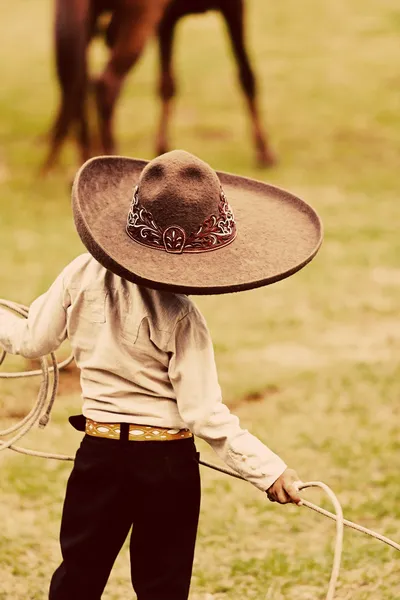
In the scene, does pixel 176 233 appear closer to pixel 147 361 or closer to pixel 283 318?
pixel 147 361

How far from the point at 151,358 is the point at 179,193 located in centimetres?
33

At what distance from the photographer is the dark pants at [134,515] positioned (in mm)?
2129

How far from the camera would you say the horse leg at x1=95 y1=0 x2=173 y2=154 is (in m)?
6.71

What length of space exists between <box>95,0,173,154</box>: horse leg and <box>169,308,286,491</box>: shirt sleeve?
4.87 m

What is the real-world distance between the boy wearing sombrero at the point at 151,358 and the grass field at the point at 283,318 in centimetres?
72

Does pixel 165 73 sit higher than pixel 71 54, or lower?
lower

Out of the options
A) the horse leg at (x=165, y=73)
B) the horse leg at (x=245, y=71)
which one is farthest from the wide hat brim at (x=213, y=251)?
the horse leg at (x=165, y=73)

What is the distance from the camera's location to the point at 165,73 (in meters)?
7.73

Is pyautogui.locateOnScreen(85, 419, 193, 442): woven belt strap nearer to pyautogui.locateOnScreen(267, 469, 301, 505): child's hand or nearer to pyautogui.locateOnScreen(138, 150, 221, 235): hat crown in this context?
pyautogui.locateOnScreen(267, 469, 301, 505): child's hand

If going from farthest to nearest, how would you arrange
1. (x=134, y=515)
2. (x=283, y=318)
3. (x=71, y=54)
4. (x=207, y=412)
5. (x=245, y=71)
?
(x=245, y=71) < (x=71, y=54) < (x=283, y=318) < (x=134, y=515) < (x=207, y=412)

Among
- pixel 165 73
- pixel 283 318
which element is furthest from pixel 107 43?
pixel 283 318

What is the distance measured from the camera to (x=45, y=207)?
691cm

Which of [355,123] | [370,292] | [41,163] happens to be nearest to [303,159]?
[355,123]

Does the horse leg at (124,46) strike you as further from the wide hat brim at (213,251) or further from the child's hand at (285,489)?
the child's hand at (285,489)
